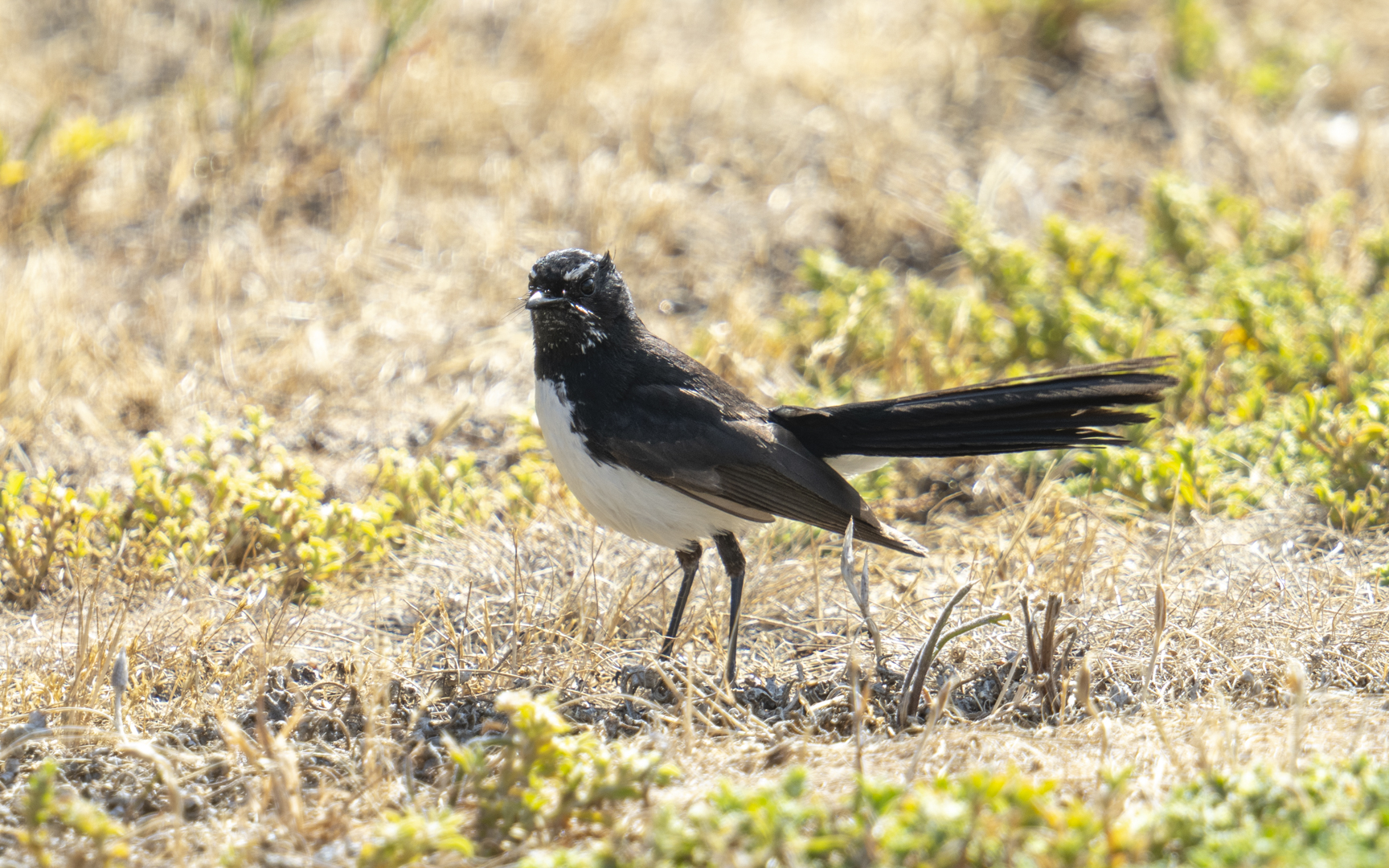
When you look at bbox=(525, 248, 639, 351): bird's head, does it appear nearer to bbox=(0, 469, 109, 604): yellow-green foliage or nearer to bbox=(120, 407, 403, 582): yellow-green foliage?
bbox=(120, 407, 403, 582): yellow-green foliage

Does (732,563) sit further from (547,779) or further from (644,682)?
(547,779)

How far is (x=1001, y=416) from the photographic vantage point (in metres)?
3.93

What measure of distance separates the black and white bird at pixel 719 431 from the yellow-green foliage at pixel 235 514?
2.95 ft

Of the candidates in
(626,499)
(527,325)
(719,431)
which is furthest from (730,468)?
(527,325)

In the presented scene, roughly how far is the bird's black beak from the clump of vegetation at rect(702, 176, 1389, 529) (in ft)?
5.22

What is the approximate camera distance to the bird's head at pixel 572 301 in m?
4.13

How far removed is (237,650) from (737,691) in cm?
163

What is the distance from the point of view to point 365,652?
3986mm

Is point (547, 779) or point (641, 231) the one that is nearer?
point (547, 779)

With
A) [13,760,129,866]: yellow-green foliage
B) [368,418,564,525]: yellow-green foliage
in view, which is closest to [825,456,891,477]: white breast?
[368,418,564,525]: yellow-green foliage

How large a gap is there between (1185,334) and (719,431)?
3036 mm

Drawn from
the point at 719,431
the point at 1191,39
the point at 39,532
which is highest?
the point at 1191,39

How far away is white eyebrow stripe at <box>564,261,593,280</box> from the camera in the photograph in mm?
4137

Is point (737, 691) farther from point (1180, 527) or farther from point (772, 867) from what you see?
point (1180, 527)
